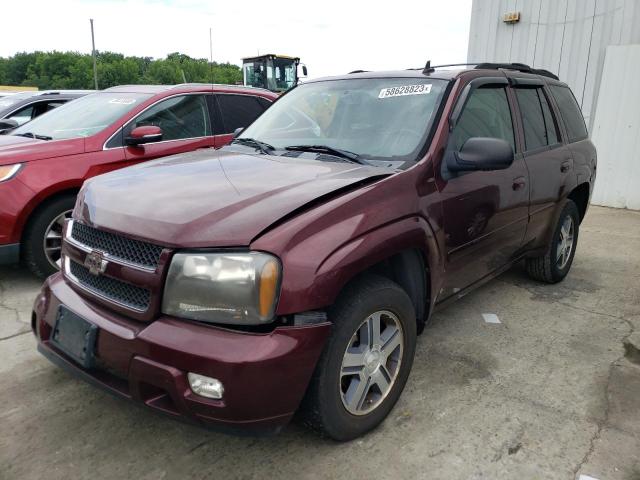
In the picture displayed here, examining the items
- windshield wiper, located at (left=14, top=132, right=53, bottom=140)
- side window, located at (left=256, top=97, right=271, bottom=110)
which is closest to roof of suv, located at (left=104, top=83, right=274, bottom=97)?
side window, located at (left=256, top=97, right=271, bottom=110)

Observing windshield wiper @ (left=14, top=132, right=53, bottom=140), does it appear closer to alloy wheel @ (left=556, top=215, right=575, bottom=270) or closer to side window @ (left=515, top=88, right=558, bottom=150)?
side window @ (left=515, top=88, right=558, bottom=150)

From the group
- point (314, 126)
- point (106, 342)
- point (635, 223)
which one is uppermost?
point (314, 126)

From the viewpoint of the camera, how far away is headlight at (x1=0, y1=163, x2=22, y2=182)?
159 inches

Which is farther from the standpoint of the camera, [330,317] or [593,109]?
[593,109]

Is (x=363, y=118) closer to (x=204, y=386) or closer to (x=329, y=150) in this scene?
(x=329, y=150)

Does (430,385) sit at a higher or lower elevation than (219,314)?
lower

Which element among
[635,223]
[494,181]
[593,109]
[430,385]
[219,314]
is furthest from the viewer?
[593,109]

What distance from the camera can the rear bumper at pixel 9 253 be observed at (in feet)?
13.3

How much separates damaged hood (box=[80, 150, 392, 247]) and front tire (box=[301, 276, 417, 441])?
0.49m

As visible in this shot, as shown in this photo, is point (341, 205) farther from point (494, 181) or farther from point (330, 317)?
point (494, 181)

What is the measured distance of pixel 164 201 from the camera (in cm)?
228

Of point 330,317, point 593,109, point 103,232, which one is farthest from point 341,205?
point 593,109

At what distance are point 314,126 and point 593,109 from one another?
23.3 ft

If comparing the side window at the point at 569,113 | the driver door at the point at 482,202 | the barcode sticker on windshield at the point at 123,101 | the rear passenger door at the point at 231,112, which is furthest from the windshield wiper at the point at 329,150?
the barcode sticker on windshield at the point at 123,101
